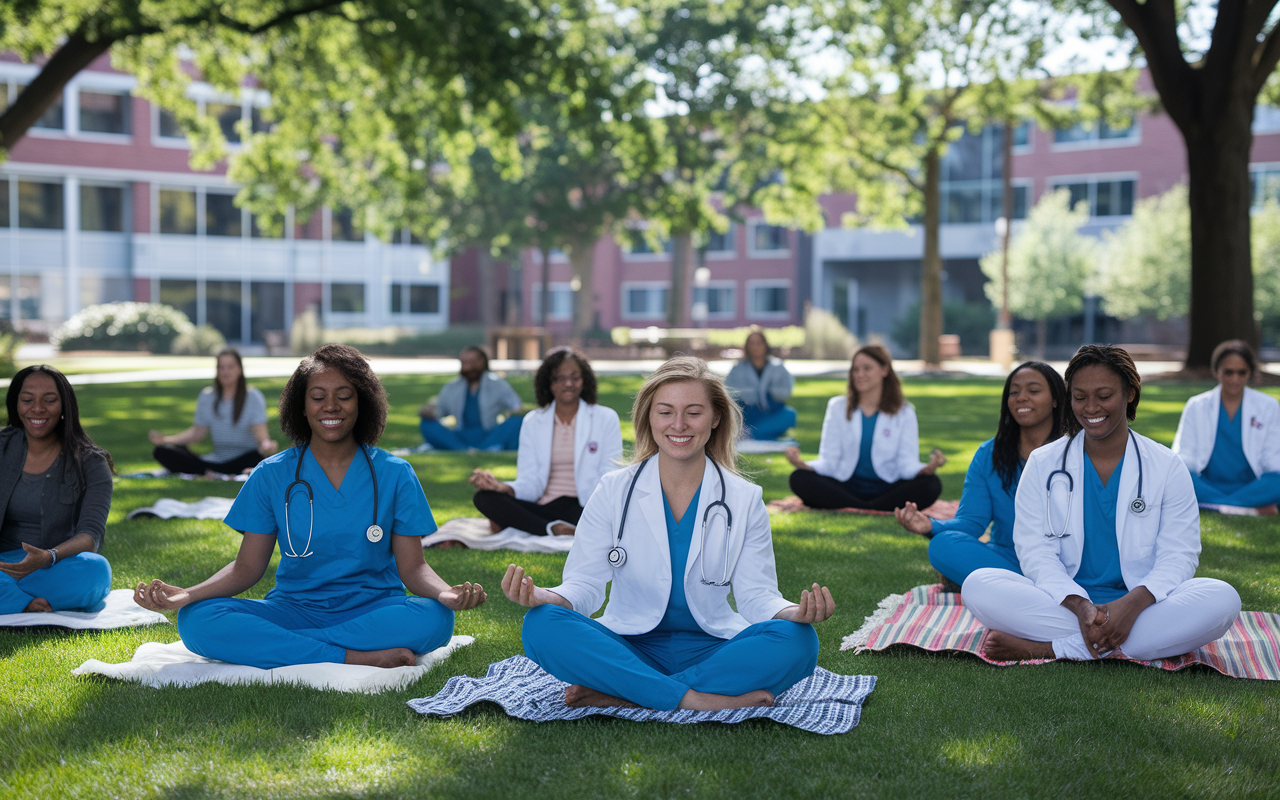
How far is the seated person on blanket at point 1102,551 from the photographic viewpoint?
15.9 feet

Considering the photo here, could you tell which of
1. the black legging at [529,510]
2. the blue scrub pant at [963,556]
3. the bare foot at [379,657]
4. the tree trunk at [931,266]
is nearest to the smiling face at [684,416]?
the bare foot at [379,657]

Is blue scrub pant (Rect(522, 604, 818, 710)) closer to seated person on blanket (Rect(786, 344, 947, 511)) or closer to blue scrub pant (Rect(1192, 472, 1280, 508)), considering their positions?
seated person on blanket (Rect(786, 344, 947, 511))

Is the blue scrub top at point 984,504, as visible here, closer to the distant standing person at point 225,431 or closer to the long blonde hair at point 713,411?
the long blonde hair at point 713,411

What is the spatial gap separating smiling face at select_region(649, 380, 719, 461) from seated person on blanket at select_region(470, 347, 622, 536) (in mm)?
3747

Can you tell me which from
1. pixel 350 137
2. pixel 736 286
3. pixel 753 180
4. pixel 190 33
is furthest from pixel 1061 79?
pixel 736 286

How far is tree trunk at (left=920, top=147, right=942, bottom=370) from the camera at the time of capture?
1153 inches

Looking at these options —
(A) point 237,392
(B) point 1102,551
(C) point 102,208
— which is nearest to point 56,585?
(B) point 1102,551

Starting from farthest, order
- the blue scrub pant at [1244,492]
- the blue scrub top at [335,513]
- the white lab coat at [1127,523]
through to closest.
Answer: the blue scrub pant at [1244,492] → the white lab coat at [1127,523] → the blue scrub top at [335,513]

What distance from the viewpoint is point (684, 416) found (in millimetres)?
4246

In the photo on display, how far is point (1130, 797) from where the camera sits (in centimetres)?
353

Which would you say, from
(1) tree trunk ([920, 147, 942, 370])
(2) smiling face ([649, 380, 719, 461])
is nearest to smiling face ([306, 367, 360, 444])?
(2) smiling face ([649, 380, 719, 461])

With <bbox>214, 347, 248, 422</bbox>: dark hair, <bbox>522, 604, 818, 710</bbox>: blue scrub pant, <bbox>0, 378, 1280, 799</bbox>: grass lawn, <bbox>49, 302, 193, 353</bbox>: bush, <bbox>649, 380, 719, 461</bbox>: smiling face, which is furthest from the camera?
<bbox>49, 302, 193, 353</bbox>: bush

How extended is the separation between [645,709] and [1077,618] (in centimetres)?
197

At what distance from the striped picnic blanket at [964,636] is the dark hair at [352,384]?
7.60 feet
